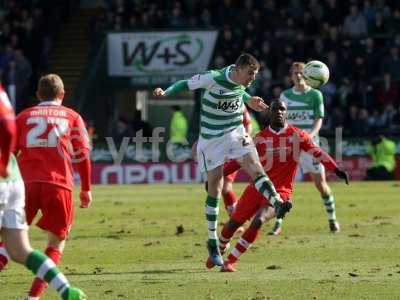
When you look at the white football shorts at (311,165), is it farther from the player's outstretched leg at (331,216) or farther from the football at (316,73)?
the football at (316,73)

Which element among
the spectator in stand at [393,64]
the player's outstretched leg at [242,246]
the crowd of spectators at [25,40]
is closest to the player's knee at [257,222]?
the player's outstretched leg at [242,246]

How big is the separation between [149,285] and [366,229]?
19.8 ft

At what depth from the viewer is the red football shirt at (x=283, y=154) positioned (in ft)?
40.7

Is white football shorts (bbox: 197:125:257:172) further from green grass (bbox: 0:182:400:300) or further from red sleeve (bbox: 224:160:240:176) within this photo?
green grass (bbox: 0:182:400:300)

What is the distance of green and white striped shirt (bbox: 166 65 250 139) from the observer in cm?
1217

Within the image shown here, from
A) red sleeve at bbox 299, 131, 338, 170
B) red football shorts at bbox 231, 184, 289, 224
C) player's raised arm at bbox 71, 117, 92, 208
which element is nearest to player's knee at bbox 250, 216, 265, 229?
red football shorts at bbox 231, 184, 289, 224

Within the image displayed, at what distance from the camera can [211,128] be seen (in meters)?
12.4

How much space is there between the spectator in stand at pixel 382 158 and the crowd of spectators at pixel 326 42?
89 cm

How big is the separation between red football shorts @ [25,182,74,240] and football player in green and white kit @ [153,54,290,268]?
262 centimetres

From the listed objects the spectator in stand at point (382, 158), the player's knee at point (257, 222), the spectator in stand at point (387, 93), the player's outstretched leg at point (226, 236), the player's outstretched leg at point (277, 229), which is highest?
the player's knee at point (257, 222)

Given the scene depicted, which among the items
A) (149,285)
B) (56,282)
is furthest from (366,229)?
(56,282)

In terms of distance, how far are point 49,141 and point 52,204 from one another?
0.56 m

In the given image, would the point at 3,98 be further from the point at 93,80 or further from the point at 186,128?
the point at 93,80

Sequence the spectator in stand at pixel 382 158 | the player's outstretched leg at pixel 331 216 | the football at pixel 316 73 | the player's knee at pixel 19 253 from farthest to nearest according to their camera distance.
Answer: the spectator in stand at pixel 382 158
the player's outstretched leg at pixel 331 216
the football at pixel 316 73
the player's knee at pixel 19 253
